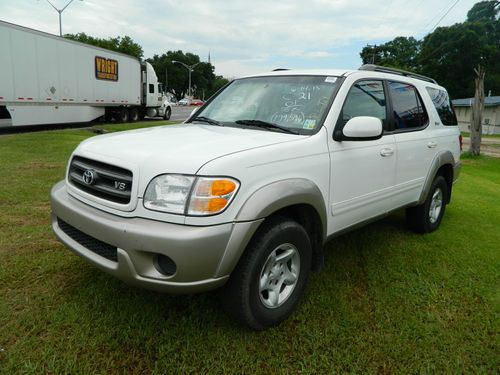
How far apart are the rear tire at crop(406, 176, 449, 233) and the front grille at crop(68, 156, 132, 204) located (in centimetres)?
338

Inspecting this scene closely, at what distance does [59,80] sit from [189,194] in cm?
1565

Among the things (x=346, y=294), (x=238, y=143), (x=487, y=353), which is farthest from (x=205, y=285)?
(x=487, y=353)

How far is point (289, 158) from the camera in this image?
8.46 ft

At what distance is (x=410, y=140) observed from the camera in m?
3.85

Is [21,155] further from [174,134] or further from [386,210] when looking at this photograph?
[386,210]

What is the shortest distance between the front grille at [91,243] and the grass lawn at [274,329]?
0.50 metres

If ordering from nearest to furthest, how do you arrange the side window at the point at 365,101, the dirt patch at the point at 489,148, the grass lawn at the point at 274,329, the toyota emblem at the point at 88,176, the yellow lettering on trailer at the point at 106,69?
1. the grass lawn at the point at 274,329
2. the toyota emblem at the point at 88,176
3. the side window at the point at 365,101
4. the dirt patch at the point at 489,148
5. the yellow lettering on trailer at the point at 106,69

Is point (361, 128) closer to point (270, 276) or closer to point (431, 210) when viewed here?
point (270, 276)

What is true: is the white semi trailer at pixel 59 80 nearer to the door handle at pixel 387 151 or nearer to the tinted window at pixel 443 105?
the tinted window at pixel 443 105

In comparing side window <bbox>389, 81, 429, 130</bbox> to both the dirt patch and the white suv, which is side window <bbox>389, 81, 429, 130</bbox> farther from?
the dirt patch

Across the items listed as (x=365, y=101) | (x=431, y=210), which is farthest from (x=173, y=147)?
(x=431, y=210)

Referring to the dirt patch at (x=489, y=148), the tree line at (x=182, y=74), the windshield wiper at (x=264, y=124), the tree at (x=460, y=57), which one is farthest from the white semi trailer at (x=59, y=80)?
the tree line at (x=182, y=74)

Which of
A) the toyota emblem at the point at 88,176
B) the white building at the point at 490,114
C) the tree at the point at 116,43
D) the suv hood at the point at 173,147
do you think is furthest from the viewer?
the tree at the point at 116,43

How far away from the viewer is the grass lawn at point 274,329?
2328 mm
